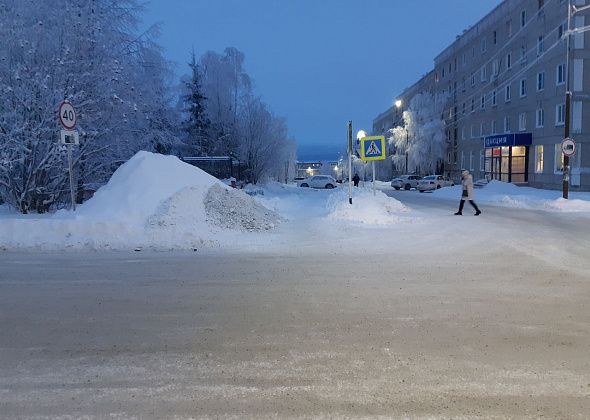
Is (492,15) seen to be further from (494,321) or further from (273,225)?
(494,321)

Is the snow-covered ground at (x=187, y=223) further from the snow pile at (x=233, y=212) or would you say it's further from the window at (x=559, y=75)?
the window at (x=559, y=75)

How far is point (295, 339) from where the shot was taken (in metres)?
4.74

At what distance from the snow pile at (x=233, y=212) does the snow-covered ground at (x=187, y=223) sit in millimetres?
27

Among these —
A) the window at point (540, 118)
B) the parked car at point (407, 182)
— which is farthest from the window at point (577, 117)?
the parked car at point (407, 182)

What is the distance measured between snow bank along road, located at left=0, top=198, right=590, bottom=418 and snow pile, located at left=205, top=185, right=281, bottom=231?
3.55 metres

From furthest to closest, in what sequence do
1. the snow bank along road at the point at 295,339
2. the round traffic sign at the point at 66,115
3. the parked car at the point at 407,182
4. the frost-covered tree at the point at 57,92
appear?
the parked car at the point at 407,182, the frost-covered tree at the point at 57,92, the round traffic sign at the point at 66,115, the snow bank along road at the point at 295,339

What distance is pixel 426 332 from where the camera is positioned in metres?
4.92

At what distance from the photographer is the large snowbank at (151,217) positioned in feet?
33.1

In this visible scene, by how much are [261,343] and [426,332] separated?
1796 millimetres

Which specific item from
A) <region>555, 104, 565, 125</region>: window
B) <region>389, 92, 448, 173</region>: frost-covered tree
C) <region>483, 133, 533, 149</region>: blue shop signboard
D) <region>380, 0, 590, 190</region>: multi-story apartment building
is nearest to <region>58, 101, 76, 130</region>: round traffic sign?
<region>380, 0, 590, 190</region>: multi-story apartment building

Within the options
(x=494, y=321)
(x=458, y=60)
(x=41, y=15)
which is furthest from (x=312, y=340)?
(x=458, y=60)

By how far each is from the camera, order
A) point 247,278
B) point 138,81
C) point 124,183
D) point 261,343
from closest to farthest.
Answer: point 261,343 → point 247,278 → point 124,183 → point 138,81

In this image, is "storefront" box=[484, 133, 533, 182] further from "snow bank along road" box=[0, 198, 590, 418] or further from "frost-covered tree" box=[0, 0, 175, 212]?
"snow bank along road" box=[0, 198, 590, 418]

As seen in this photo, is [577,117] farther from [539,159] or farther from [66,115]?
[66,115]
